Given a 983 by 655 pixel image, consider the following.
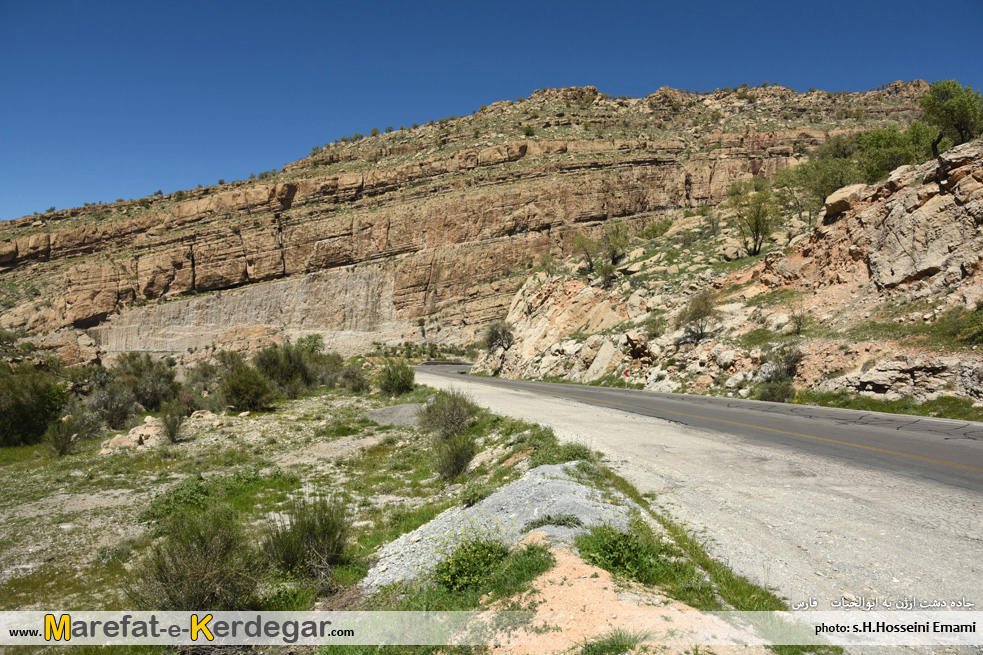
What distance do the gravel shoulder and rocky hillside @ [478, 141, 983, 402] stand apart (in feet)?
28.0

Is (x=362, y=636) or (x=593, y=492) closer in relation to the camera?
(x=362, y=636)

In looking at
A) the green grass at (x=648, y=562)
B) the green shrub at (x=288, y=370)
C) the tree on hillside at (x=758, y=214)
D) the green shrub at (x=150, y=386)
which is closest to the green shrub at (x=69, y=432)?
the green shrub at (x=150, y=386)

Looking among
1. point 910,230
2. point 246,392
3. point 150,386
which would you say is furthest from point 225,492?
point 910,230

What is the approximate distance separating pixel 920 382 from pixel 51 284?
102 metres

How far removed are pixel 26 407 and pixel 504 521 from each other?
20.2 m

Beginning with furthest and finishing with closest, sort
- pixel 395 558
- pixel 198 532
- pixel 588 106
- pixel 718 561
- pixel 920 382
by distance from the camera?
1. pixel 588 106
2. pixel 920 382
3. pixel 395 558
4. pixel 198 532
5. pixel 718 561

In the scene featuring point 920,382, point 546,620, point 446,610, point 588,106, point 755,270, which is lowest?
point 446,610

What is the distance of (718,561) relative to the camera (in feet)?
15.8

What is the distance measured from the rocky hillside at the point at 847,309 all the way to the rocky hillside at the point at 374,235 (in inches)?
1660

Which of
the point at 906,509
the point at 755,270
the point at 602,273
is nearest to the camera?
the point at 906,509

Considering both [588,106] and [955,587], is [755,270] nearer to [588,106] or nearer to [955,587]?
[955,587]

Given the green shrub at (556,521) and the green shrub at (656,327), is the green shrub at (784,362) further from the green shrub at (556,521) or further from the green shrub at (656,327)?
the green shrub at (556,521)

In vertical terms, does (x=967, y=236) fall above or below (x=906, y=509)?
above

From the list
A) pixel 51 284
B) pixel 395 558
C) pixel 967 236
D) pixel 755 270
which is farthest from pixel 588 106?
pixel 395 558
